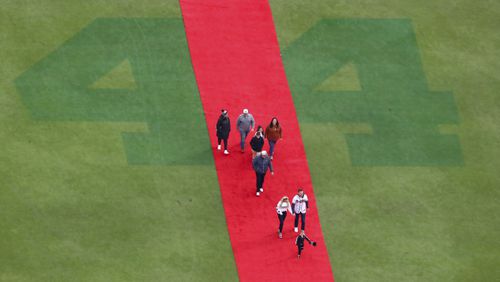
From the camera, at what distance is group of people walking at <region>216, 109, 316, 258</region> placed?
112ft

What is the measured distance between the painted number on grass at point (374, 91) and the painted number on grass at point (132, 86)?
3613 millimetres

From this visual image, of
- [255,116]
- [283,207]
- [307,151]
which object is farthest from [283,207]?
[255,116]

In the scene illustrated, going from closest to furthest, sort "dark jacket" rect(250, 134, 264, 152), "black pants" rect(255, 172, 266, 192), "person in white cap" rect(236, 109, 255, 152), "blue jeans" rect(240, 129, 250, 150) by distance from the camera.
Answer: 1. "black pants" rect(255, 172, 266, 192)
2. "dark jacket" rect(250, 134, 264, 152)
3. "person in white cap" rect(236, 109, 255, 152)
4. "blue jeans" rect(240, 129, 250, 150)

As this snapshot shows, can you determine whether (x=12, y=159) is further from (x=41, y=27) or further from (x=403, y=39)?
(x=403, y=39)

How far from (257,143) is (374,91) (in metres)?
5.43

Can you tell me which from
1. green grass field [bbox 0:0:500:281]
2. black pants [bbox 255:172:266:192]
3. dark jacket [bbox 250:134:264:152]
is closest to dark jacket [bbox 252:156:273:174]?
black pants [bbox 255:172:266:192]

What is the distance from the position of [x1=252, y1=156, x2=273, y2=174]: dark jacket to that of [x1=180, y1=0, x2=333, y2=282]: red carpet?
111cm

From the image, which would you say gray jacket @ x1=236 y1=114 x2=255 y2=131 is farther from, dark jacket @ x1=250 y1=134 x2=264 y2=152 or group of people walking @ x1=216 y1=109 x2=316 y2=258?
dark jacket @ x1=250 y1=134 x2=264 y2=152

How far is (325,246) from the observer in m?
35.0

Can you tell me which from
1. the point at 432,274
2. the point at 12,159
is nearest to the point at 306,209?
the point at 432,274

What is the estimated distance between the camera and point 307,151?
123ft

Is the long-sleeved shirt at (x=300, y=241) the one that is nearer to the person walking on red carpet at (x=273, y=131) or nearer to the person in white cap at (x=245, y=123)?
the person walking on red carpet at (x=273, y=131)

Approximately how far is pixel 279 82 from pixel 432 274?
8652 millimetres

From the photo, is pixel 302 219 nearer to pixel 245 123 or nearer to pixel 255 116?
pixel 245 123
